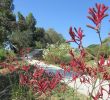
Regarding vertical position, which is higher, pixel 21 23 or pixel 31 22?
pixel 31 22

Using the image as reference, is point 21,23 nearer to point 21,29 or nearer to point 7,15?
point 21,29

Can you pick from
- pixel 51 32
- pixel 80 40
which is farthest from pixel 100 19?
pixel 51 32

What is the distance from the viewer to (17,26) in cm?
3500

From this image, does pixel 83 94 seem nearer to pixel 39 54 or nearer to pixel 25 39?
pixel 39 54

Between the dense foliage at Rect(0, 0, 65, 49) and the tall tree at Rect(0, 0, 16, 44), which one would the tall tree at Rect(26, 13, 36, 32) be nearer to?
the dense foliage at Rect(0, 0, 65, 49)

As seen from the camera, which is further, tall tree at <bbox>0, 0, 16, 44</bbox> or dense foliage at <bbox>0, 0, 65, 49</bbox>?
dense foliage at <bbox>0, 0, 65, 49</bbox>

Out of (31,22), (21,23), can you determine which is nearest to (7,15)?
(21,23)

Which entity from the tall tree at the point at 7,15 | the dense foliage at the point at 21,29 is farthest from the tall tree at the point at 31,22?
the tall tree at the point at 7,15

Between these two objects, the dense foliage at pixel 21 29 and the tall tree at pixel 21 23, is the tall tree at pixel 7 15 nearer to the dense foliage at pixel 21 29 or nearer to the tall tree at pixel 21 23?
the dense foliage at pixel 21 29

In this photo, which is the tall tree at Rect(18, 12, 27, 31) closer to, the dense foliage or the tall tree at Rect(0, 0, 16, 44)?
the dense foliage

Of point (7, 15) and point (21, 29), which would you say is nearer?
point (7, 15)

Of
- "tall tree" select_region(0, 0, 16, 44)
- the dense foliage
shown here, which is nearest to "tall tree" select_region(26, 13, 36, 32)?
the dense foliage

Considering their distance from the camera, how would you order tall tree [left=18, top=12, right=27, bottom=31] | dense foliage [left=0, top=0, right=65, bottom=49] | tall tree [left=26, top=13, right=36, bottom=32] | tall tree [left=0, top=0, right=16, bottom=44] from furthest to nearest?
tall tree [left=26, top=13, right=36, bottom=32], tall tree [left=18, top=12, right=27, bottom=31], dense foliage [left=0, top=0, right=65, bottom=49], tall tree [left=0, top=0, right=16, bottom=44]

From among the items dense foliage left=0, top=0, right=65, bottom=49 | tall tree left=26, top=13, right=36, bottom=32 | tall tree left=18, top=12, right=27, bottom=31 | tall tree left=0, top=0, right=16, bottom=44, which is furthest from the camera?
tall tree left=26, top=13, right=36, bottom=32
